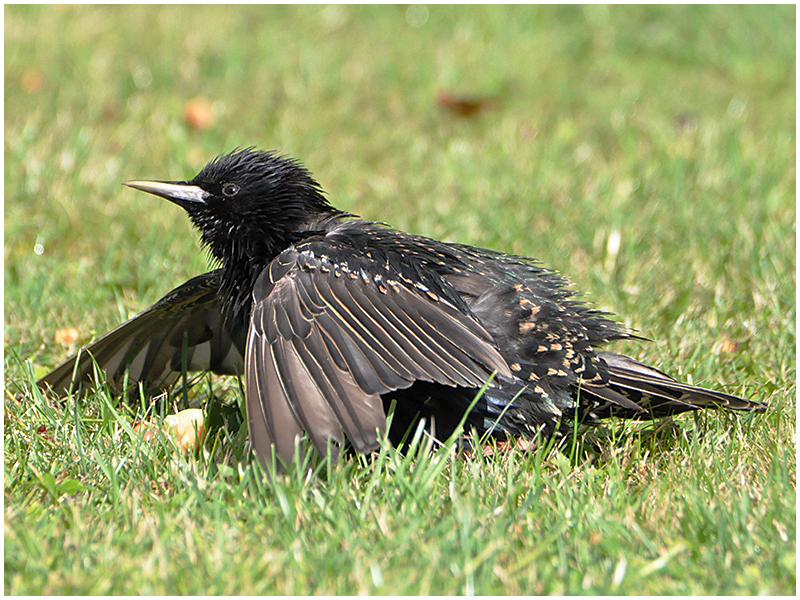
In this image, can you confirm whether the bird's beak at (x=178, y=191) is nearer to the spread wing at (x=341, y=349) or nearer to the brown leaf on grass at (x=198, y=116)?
the spread wing at (x=341, y=349)

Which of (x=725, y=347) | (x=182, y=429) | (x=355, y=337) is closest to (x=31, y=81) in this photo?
(x=182, y=429)

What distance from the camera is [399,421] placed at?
3.38 meters

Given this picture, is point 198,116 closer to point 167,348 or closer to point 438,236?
point 438,236

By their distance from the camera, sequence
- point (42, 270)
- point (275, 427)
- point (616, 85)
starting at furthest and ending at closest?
point (616, 85) → point (42, 270) → point (275, 427)

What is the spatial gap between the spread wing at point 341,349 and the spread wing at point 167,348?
748 mm

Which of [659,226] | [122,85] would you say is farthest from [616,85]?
[122,85]

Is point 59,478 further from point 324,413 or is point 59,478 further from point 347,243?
point 347,243

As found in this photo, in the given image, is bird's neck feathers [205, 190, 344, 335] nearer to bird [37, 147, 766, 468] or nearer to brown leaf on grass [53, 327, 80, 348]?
bird [37, 147, 766, 468]

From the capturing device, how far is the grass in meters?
2.53

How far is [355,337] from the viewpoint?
122 inches

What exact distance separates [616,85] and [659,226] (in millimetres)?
2608

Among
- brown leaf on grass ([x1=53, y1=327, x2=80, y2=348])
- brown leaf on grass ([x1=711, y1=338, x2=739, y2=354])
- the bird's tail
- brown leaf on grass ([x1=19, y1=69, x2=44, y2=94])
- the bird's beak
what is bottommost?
brown leaf on grass ([x1=711, y1=338, x2=739, y2=354])

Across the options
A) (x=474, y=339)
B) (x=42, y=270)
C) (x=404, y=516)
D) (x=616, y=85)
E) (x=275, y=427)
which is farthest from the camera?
(x=616, y=85)

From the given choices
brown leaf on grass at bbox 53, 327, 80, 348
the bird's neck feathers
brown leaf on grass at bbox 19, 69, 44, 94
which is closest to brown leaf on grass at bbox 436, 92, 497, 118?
brown leaf on grass at bbox 19, 69, 44, 94
